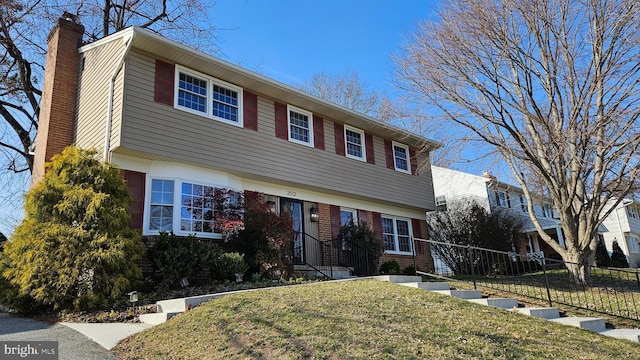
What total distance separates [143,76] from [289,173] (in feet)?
15.1

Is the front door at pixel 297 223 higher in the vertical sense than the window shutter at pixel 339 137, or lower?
lower

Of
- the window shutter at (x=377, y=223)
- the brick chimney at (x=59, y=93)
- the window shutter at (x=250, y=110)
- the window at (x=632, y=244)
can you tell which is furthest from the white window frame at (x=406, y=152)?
the window at (x=632, y=244)

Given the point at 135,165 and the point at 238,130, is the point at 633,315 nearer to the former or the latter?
the point at 238,130

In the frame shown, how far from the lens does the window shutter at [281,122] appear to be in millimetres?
13307

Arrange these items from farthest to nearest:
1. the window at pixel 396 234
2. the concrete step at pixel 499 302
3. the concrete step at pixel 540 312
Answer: the window at pixel 396 234 < the concrete step at pixel 499 302 < the concrete step at pixel 540 312

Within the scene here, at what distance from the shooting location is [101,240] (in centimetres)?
810

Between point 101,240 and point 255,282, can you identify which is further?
point 255,282

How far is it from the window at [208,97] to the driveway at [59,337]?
19.1ft

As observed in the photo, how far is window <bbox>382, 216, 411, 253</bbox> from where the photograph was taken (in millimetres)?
16328

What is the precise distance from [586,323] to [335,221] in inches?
311

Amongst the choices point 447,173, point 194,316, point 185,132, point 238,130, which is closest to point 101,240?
point 194,316

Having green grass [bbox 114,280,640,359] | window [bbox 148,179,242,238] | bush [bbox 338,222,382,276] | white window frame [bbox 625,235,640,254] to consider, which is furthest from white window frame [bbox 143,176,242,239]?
white window frame [bbox 625,235,640,254]

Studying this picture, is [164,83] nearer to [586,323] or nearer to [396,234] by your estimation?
[396,234]

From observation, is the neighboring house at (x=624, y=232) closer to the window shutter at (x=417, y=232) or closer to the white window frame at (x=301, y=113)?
the window shutter at (x=417, y=232)
